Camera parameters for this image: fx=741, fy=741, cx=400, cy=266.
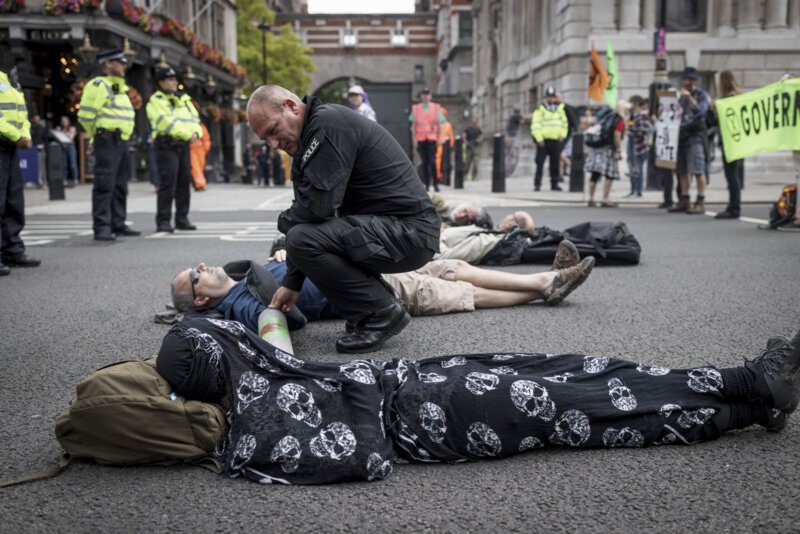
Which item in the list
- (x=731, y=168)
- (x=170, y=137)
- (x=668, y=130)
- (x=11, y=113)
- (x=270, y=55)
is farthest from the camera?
(x=270, y=55)

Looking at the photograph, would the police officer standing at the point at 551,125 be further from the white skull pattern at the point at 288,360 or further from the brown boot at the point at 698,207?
the white skull pattern at the point at 288,360

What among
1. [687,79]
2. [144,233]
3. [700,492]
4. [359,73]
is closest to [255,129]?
[700,492]

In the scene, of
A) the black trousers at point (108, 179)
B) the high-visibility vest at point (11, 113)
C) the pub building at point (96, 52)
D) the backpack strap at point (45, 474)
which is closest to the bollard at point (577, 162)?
the pub building at point (96, 52)

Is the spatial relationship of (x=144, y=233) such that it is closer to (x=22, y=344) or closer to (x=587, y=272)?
(x=22, y=344)

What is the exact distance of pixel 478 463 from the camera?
2.56 metres

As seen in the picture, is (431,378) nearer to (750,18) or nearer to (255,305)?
(255,305)

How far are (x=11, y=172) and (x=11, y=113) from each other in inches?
23.0

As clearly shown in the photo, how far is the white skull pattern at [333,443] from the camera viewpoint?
2.40m

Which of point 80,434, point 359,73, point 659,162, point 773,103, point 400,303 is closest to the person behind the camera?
point 80,434

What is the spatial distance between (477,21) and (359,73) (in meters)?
30.6

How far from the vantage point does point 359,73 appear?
2933 inches

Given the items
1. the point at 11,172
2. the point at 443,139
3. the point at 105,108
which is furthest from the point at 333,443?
the point at 443,139

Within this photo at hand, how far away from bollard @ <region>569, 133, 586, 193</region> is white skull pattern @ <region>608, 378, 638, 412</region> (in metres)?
15.1

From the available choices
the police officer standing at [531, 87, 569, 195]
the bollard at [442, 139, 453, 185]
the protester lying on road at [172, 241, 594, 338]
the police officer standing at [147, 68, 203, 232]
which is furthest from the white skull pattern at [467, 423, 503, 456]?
the bollard at [442, 139, 453, 185]
